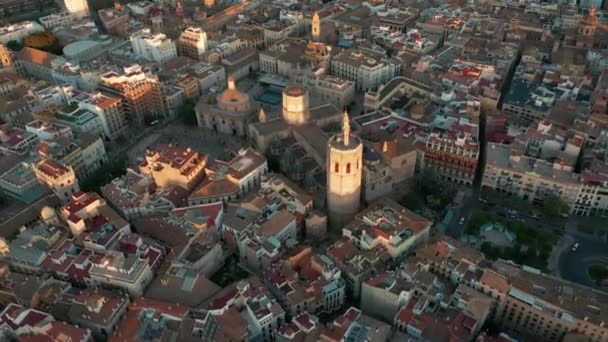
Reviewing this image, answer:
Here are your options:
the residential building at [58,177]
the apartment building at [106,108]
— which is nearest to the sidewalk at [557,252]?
the residential building at [58,177]

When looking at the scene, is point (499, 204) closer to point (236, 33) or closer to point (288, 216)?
point (288, 216)

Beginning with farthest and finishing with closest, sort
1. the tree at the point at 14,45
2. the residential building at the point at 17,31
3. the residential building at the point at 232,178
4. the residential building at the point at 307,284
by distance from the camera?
1. the residential building at the point at 17,31
2. the tree at the point at 14,45
3. the residential building at the point at 232,178
4. the residential building at the point at 307,284

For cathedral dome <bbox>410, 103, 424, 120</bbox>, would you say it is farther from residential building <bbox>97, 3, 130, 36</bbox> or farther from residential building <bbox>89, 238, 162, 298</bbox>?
residential building <bbox>97, 3, 130, 36</bbox>

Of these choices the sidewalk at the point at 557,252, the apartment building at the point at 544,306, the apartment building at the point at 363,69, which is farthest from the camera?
the apartment building at the point at 363,69

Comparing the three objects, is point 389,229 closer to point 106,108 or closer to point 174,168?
point 174,168

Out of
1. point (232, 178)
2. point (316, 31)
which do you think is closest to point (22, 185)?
point (232, 178)

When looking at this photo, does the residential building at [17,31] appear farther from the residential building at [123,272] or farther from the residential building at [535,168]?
the residential building at [535,168]
